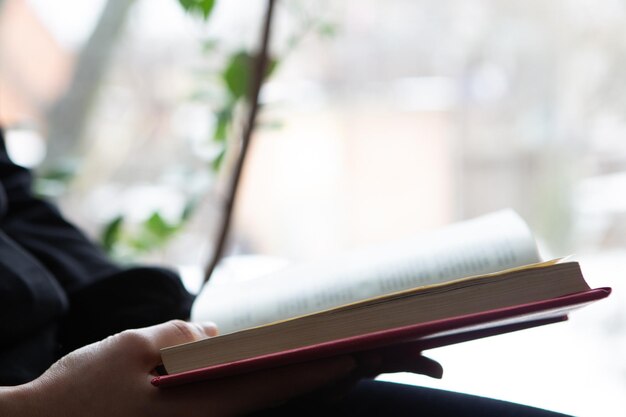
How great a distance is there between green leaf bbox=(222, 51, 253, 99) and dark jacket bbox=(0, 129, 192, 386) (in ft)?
1.16

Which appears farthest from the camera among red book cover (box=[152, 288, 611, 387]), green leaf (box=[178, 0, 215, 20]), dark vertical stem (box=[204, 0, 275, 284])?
dark vertical stem (box=[204, 0, 275, 284])

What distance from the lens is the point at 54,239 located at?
31.0 inches

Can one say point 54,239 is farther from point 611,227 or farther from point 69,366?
point 611,227

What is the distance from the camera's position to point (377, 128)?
1.63 m

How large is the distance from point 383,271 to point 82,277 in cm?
35

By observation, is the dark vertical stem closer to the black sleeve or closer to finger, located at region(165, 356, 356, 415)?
the black sleeve

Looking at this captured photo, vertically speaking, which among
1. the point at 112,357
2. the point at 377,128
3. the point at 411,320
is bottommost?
Result: the point at 112,357

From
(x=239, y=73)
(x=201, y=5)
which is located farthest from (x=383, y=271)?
(x=239, y=73)

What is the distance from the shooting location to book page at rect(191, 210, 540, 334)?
0.53m

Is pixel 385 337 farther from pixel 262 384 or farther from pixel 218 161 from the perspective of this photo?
pixel 218 161

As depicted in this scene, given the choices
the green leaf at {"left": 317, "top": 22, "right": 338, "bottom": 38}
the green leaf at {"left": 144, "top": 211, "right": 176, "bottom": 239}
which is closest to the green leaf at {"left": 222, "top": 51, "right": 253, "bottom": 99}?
the green leaf at {"left": 317, "top": 22, "right": 338, "bottom": 38}

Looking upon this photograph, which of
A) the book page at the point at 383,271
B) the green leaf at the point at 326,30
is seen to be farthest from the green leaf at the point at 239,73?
the book page at the point at 383,271

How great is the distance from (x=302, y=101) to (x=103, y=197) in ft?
1.61

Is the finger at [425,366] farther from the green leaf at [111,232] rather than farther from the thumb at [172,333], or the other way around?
the green leaf at [111,232]
